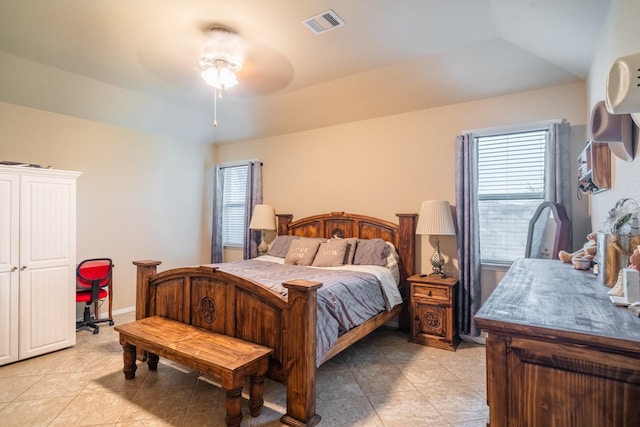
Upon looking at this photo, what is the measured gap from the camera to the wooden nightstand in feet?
11.0

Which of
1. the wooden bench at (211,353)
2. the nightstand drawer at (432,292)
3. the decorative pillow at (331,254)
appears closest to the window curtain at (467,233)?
the nightstand drawer at (432,292)

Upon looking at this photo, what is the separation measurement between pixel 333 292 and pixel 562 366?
1.86 metres

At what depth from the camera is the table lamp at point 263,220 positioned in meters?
4.86

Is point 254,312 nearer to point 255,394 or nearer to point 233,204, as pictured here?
point 255,394

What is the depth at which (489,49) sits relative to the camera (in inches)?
118

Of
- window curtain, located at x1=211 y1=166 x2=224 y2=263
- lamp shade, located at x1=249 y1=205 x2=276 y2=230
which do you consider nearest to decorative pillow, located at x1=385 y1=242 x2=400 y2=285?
lamp shade, located at x1=249 y1=205 x2=276 y2=230

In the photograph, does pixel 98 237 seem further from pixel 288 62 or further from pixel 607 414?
pixel 607 414

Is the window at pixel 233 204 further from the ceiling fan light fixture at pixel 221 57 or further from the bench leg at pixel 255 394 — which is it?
the bench leg at pixel 255 394

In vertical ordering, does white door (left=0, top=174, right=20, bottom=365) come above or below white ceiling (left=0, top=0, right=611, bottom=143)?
below

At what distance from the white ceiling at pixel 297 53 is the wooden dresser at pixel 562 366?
2.10 m

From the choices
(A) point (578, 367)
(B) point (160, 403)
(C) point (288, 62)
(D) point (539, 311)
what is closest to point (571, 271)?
(D) point (539, 311)

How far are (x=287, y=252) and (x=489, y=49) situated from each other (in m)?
3.09

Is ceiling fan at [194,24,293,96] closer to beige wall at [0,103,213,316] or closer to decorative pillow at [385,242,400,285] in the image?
beige wall at [0,103,213,316]

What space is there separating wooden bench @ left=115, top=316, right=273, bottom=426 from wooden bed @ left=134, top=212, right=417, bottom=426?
9cm
